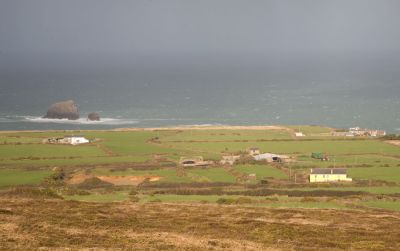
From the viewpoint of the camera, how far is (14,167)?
72.1 m

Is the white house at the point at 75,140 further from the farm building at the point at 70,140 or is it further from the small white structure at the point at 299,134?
the small white structure at the point at 299,134

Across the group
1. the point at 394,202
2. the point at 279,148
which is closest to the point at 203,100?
the point at 279,148

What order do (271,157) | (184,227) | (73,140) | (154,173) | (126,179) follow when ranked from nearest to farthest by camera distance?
1. (184,227)
2. (126,179)
3. (154,173)
4. (271,157)
5. (73,140)

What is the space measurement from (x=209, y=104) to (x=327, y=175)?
287 ft

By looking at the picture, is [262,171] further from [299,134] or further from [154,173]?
[299,134]

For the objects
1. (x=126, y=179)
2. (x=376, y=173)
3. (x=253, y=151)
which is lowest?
(x=126, y=179)

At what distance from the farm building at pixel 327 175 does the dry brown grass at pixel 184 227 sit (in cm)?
1697

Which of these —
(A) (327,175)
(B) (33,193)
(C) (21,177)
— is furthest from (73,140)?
(B) (33,193)

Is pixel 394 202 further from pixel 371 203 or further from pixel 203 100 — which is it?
pixel 203 100

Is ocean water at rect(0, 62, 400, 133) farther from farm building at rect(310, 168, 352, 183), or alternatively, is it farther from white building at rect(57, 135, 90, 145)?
farm building at rect(310, 168, 352, 183)

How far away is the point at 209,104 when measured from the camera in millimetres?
152875

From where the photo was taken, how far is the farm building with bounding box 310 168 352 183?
217ft

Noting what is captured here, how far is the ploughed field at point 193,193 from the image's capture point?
123ft

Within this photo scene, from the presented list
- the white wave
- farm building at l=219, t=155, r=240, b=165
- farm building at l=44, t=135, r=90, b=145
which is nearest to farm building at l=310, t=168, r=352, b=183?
farm building at l=219, t=155, r=240, b=165
